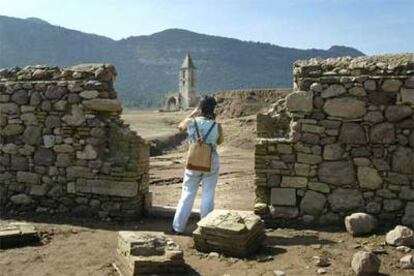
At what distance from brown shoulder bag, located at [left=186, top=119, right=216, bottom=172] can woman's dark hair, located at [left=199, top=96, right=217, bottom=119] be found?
302 mm

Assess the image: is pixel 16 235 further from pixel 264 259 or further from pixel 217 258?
pixel 264 259

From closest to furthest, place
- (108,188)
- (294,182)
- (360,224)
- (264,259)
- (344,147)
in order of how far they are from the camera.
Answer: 1. (264,259)
2. (360,224)
3. (344,147)
4. (294,182)
5. (108,188)

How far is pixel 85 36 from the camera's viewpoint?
182 m

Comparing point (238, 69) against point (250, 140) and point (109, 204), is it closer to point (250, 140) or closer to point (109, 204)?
point (250, 140)

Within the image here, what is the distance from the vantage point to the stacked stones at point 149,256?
238 inches

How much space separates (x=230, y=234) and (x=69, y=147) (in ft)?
12.7

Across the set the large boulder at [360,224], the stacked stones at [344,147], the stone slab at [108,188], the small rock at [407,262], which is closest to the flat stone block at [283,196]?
the stacked stones at [344,147]

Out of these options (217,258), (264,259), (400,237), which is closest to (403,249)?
(400,237)

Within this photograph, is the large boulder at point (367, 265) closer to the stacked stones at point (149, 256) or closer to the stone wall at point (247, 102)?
Result: the stacked stones at point (149, 256)

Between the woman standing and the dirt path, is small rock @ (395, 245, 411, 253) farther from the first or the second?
the woman standing

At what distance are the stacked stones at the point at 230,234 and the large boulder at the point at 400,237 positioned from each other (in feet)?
5.46

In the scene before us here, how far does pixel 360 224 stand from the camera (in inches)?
300

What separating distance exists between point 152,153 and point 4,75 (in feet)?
50.0

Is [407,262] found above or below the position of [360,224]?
below
